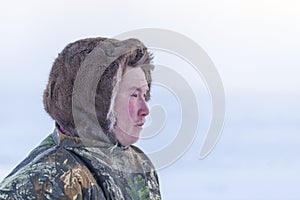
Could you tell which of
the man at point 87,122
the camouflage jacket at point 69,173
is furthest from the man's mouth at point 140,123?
the camouflage jacket at point 69,173

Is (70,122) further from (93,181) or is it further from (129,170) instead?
(129,170)

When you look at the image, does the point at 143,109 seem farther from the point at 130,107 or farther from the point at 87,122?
the point at 87,122

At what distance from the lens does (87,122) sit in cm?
191

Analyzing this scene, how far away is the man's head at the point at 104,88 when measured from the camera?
6.24 feet

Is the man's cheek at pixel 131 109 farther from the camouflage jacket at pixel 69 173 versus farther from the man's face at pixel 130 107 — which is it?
the camouflage jacket at pixel 69 173

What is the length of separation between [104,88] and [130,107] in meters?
0.11

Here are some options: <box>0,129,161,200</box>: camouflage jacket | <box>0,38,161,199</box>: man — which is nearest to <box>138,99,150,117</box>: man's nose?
<box>0,38,161,199</box>: man

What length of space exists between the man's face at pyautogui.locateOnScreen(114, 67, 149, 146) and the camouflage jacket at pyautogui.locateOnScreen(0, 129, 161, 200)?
0.20ft

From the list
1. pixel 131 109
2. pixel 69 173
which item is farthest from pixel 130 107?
pixel 69 173

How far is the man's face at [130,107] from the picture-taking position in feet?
6.37

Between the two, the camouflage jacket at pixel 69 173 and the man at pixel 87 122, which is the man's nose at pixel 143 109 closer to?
the man at pixel 87 122

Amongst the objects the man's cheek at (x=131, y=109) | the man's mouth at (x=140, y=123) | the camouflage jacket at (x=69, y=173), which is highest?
the man's cheek at (x=131, y=109)

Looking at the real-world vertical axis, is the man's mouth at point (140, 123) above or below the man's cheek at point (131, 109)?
below

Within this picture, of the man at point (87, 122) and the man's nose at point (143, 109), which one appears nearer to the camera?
the man at point (87, 122)
